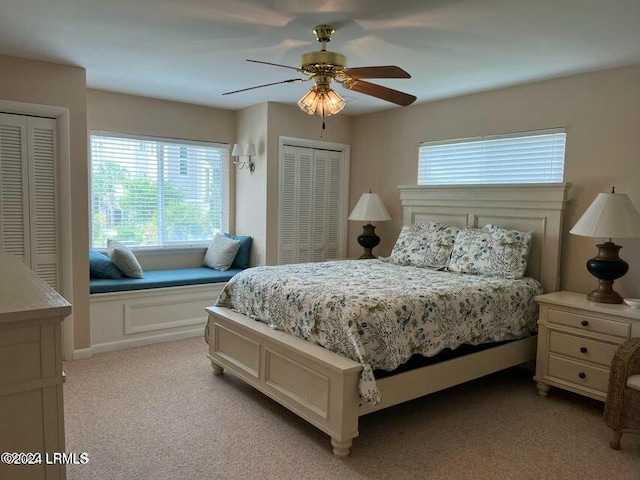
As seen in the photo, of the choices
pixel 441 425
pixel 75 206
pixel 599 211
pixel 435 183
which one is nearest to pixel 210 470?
pixel 441 425

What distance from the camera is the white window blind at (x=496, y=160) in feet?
12.7

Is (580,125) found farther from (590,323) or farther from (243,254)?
(243,254)

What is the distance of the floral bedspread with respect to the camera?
8.57 feet

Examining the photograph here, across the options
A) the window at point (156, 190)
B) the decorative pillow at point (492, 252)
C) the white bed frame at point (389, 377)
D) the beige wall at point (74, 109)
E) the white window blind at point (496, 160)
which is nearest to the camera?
the white bed frame at point (389, 377)

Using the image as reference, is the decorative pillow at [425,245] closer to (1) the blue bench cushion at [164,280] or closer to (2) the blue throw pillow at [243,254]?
(2) the blue throw pillow at [243,254]

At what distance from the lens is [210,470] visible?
93.6 inches

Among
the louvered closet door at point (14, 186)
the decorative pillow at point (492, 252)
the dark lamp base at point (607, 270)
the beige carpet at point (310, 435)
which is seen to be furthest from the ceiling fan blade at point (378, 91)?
the louvered closet door at point (14, 186)

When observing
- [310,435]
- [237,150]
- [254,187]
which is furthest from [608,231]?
[237,150]

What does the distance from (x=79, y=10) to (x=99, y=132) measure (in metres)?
2.14

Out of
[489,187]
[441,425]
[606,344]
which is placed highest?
[489,187]

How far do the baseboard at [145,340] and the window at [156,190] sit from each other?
40.2 inches

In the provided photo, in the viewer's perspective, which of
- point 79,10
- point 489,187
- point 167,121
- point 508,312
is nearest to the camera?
point 79,10

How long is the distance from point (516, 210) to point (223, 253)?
2.90 meters

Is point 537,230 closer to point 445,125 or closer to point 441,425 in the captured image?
point 445,125
